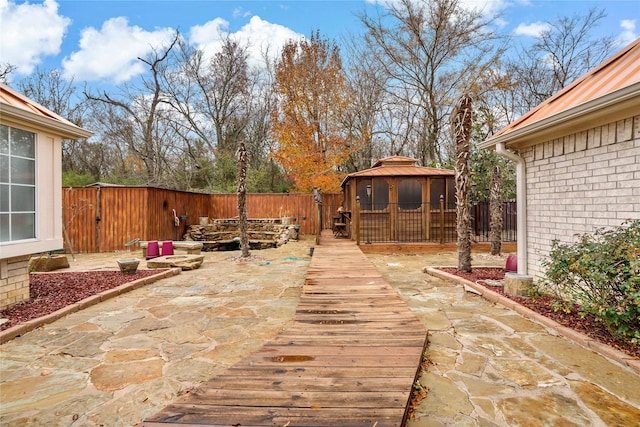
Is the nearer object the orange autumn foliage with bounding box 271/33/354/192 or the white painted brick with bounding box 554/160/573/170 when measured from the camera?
the white painted brick with bounding box 554/160/573/170

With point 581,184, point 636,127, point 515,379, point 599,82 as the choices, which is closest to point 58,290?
point 515,379

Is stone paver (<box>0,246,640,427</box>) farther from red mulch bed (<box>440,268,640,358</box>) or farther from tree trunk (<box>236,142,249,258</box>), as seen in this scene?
tree trunk (<box>236,142,249,258</box>)

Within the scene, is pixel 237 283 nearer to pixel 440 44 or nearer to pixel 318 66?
pixel 318 66

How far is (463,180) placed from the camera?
609 centimetres

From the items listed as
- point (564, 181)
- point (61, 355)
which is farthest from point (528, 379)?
point (61, 355)

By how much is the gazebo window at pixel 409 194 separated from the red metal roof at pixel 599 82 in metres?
5.40

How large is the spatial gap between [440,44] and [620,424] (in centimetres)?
1702

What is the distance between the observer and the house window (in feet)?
12.0

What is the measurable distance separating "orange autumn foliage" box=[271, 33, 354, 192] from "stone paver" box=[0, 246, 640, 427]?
11962mm

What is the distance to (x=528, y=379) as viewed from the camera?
7.55ft

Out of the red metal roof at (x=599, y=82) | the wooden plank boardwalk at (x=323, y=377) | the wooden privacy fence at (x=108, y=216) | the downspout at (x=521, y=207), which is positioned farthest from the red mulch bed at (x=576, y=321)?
the wooden privacy fence at (x=108, y=216)

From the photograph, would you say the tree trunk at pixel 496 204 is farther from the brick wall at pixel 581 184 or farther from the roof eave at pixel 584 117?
the roof eave at pixel 584 117

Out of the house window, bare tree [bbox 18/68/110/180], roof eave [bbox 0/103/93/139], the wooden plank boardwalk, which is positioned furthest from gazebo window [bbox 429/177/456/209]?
bare tree [bbox 18/68/110/180]

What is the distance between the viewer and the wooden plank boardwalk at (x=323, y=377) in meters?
1.70
